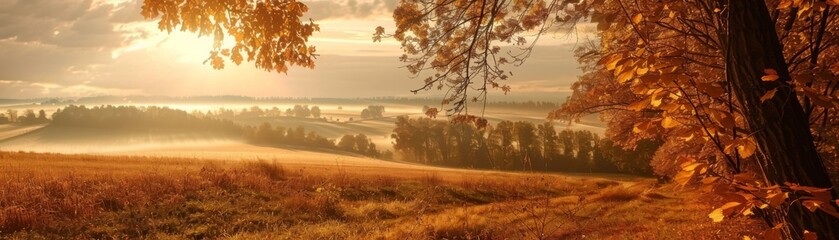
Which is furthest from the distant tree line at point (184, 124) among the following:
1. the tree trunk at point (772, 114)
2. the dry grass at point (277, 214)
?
the tree trunk at point (772, 114)

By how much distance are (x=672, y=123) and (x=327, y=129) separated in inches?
7896

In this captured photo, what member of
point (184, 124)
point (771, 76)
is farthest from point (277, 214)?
point (184, 124)

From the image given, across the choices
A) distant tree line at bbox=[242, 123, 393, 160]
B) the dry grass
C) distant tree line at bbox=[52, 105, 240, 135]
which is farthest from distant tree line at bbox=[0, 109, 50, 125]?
the dry grass

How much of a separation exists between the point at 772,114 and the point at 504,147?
8292 cm

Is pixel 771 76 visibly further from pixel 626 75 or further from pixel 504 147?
pixel 504 147

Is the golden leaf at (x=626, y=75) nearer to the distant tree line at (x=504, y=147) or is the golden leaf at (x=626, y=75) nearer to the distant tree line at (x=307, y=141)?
the distant tree line at (x=504, y=147)

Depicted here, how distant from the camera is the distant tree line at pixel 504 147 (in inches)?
3078

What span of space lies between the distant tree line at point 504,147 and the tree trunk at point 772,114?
205ft

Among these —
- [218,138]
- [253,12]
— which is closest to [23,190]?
[253,12]

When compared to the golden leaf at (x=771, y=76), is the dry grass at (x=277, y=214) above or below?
below

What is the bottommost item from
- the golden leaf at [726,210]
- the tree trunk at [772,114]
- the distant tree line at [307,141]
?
the distant tree line at [307,141]

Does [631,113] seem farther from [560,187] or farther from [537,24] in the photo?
[560,187]

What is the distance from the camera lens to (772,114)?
3.27 metres

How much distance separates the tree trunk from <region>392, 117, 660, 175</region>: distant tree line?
205ft
